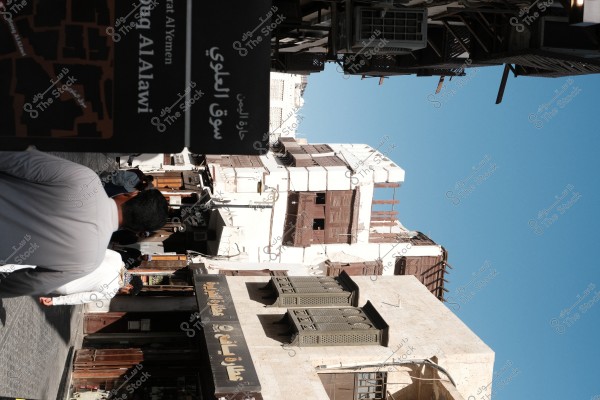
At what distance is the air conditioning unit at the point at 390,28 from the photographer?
1003 cm

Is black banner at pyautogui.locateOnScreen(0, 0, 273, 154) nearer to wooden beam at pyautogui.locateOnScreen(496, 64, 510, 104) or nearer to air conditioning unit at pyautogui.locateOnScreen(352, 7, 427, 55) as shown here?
air conditioning unit at pyautogui.locateOnScreen(352, 7, 427, 55)

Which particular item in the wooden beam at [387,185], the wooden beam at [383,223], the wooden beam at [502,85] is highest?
the wooden beam at [502,85]

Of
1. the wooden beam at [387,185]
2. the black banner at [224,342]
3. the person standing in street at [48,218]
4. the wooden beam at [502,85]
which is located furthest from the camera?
the wooden beam at [387,185]

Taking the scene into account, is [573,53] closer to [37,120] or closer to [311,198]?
[37,120]

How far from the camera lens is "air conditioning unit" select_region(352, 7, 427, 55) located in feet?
32.9

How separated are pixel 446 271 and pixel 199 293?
2062 centimetres

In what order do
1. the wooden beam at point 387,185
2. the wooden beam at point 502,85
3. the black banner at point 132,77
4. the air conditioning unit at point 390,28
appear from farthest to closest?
the wooden beam at point 387,185 → the wooden beam at point 502,85 → the air conditioning unit at point 390,28 → the black banner at point 132,77

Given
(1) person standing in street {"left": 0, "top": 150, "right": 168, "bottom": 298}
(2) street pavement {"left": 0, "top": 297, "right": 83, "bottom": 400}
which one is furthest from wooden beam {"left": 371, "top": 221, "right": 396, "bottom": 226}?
(1) person standing in street {"left": 0, "top": 150, "right": 168, "bottom": 298}

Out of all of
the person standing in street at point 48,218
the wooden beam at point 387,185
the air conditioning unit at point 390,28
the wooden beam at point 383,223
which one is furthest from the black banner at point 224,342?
the wooden beam at point 383,223

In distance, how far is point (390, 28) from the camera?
10.2 m

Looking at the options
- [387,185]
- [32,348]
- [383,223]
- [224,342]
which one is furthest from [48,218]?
[383,223]

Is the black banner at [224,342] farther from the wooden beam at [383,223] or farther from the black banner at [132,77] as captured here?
the wooden beam at [383,223]

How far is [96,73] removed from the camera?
5730mm

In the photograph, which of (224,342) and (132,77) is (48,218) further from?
(224,342)
